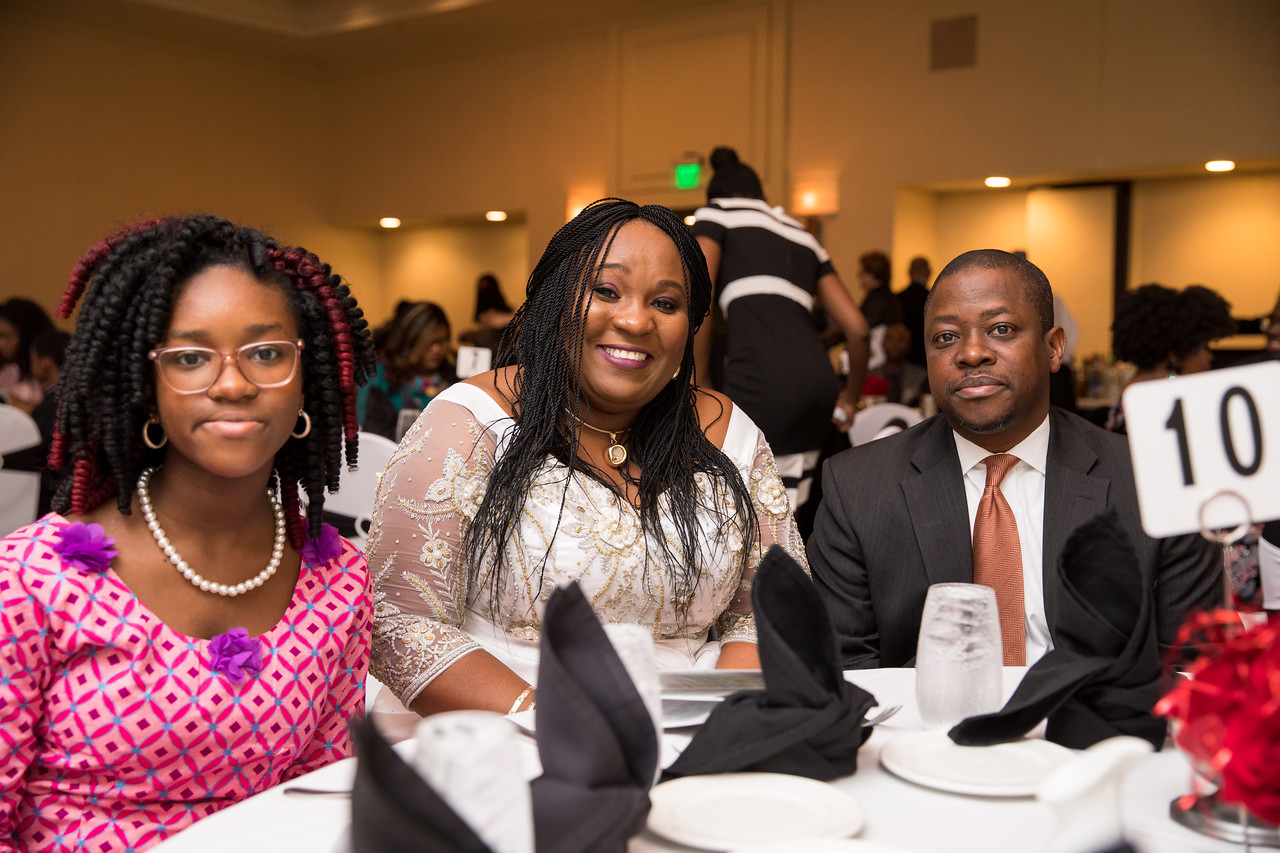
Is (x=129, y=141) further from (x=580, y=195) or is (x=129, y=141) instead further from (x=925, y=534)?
(x=925, y=534)

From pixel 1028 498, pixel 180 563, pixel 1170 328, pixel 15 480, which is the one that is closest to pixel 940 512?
pixel 1028 498

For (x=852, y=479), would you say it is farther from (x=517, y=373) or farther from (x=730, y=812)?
(x=730, y=812)

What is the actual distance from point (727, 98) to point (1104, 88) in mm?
3078

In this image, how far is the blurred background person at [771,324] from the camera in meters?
3.66

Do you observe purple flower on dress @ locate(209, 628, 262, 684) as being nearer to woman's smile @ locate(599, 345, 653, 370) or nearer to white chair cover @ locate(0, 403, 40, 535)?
woman's smile @ locate(599, 345, 653, 370)

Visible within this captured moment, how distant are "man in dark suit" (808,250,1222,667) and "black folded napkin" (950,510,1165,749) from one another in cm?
78

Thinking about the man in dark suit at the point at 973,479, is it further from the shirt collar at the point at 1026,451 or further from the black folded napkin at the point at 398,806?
the black folded napkin at the point at 398,806

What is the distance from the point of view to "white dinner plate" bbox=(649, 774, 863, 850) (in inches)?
36.5

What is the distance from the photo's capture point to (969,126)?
8.34 metres

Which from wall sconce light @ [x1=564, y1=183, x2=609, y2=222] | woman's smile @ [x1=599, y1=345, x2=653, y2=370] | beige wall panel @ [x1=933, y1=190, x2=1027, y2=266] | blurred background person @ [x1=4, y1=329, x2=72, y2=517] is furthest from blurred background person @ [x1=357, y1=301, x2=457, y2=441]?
wall sconce light @ [x1=564, y1=183, x2=609, y2=222]

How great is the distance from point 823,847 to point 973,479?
1.34 m

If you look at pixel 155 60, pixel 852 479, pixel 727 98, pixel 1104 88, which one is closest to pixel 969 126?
pixel 1104 88

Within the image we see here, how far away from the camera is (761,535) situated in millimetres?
1960

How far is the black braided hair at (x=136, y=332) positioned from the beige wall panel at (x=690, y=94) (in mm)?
8298
